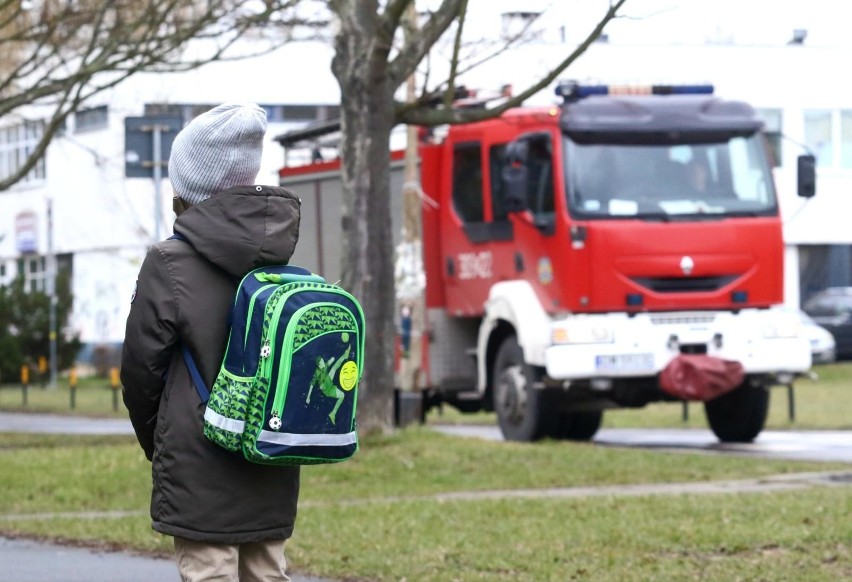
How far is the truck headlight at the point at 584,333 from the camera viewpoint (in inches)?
657

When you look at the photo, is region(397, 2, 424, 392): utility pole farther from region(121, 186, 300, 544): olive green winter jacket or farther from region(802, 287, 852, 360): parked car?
region(802, 287, 852, 360): parked car

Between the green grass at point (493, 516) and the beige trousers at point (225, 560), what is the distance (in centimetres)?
343

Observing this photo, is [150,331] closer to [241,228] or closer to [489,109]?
[241,228]

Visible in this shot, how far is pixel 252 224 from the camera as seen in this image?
4.84 metres

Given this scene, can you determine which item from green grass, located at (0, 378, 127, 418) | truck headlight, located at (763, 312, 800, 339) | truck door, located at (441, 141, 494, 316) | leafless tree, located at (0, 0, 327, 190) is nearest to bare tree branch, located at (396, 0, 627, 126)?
leafless tree, located at (0, 0, 327, 190)

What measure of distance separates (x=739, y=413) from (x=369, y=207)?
5.60 m

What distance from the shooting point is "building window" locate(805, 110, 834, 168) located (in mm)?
48500

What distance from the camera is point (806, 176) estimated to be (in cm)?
1789

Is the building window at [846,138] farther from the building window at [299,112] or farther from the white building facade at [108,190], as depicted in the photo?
the building window at [299,112]

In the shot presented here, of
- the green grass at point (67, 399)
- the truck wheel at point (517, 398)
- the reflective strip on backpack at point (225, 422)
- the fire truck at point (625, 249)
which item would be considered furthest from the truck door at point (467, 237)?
the reflective strip on backpack at point (225, 422)

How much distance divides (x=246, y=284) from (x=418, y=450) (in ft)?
32.0

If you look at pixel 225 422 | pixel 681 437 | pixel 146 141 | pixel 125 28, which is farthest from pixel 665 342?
pixel 225 422

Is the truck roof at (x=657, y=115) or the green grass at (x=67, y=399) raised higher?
the truck roof at (x=657, y=115)

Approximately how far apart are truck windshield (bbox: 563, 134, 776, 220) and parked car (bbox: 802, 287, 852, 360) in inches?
1039
